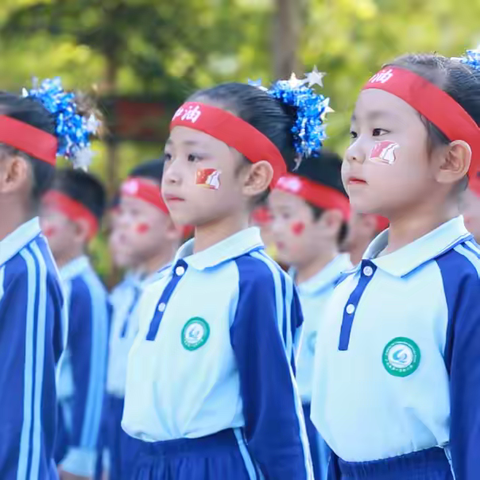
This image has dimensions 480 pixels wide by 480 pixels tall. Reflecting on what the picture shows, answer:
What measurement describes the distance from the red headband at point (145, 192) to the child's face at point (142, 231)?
0.08 ft

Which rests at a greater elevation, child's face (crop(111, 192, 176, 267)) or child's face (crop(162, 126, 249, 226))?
child's face (crop(111, 192, 176, 267))

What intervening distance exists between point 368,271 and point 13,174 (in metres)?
1.35

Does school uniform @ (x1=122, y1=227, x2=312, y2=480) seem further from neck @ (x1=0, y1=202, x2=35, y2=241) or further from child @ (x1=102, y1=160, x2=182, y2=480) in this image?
child @ (x1=102, y1=160, x2=182, y2=480)

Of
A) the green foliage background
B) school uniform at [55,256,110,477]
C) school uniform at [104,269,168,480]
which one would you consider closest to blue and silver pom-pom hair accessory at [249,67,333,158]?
school uniform at [104,269,168,480]

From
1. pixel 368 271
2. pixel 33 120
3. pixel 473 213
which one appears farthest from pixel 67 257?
pixel 368 271

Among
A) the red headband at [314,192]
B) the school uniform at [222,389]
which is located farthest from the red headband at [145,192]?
the school uniform at [222,389]

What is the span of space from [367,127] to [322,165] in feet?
10.1

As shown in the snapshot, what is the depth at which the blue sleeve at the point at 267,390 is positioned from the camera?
362 cm

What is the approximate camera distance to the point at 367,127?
10.5 feet

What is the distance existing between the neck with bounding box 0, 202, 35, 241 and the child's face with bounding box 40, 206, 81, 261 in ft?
10.1

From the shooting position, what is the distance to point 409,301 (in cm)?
303

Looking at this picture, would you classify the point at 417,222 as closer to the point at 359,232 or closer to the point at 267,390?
the point at 267,390

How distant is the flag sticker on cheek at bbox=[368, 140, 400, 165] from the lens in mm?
3111

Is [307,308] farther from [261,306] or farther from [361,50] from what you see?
[361,50]
